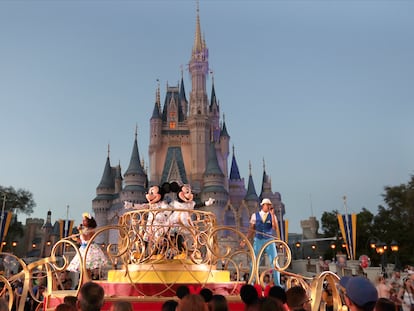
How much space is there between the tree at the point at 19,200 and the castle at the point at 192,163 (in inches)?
390

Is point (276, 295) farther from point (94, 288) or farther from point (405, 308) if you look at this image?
point (405, 308)

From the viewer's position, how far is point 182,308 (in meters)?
2.52

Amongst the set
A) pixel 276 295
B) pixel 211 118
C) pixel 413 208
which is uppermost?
pixel 211 118

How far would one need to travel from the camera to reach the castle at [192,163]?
51.8 m

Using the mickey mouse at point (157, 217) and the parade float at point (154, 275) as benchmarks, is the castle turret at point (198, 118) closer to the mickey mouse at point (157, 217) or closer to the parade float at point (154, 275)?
the mickey mouse at point (157, 217)

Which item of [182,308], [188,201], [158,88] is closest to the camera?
[182,308]

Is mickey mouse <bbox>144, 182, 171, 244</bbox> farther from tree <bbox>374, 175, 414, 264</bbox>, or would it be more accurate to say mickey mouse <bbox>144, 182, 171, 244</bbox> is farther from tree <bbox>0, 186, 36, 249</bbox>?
tree <bbox>0, 186, 36, 249</bbox>

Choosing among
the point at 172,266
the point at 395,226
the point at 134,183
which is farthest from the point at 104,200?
the point at 172,266

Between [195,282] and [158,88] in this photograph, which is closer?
[195,282]

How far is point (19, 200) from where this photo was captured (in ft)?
147

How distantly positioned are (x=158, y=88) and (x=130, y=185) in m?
21.0

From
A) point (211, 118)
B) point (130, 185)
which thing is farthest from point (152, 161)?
point (211, 118)

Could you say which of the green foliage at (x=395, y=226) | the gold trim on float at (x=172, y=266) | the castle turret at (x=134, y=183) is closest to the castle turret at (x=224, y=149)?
the castle turret at (x=134, y=183)

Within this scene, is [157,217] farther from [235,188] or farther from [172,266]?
[235,188]
